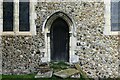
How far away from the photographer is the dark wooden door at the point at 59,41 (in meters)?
10.9

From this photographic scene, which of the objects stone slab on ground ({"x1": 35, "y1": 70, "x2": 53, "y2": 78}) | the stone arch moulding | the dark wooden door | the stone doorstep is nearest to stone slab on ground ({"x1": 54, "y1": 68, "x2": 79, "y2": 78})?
the stone doorstep

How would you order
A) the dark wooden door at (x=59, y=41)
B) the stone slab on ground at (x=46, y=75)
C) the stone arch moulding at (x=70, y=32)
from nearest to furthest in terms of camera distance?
1. the stone slab on ground at (x=46, y=75)
2. the stone arch moulding at (x=70, y=32)
3. the dark wooden door at (x=59, y=41)

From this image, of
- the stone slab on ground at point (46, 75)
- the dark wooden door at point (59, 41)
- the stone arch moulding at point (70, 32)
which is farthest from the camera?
the dark wooden door at point (59, 41)

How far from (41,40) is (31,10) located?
1.22m

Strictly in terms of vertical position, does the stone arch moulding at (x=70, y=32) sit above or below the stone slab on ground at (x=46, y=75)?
above

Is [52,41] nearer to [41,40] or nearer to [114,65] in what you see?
[41,40]

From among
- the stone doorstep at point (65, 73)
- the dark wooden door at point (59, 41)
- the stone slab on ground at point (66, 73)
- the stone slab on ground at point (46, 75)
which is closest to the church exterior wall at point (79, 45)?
the dark wooden door at point (59, 41)

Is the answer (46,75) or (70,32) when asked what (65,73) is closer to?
(46,75)

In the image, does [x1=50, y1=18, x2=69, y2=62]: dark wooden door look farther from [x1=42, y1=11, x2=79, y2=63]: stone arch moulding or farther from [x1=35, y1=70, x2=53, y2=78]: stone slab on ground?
[x1=35, y1=70, x2=53, y2=78]: stone slab on ground

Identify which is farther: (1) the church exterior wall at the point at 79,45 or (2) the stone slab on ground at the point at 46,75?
(1) the church exterior wall at the point at 79,45

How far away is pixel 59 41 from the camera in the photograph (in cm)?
1092

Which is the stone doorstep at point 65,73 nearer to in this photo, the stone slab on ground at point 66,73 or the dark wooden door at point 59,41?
the stone slab on ground at point 66,73

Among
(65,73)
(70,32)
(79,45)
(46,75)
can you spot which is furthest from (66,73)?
(70,32)

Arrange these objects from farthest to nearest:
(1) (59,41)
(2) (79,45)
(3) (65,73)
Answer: (1) (59,41) → (2) (79,45) → (3) (65,73)
